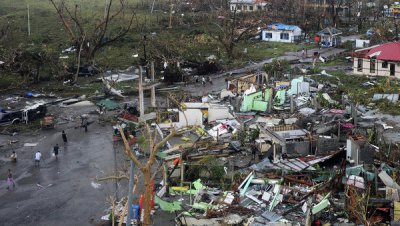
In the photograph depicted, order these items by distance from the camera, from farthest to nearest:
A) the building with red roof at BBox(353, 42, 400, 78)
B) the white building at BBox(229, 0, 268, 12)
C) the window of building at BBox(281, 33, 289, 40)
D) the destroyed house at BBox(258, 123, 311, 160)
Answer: the white building at BBox(229, 0, 268, 12) → the window of building at BBox(281, 33, 289, 40) → the building with red roof at BBox(353, 42, 400, 78) → the destroyed house at BBox(258, 123, 311, 160)

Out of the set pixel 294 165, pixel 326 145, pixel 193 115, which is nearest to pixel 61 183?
pixel 193 115

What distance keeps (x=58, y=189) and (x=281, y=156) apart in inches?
267

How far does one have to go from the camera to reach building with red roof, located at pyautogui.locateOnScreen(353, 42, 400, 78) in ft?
90.1

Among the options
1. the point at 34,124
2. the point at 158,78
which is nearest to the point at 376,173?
the point at 34,124

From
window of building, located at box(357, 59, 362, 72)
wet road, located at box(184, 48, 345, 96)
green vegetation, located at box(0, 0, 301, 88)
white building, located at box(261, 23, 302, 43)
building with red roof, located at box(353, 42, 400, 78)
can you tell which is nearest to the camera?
building with red roof, located at box(353, 42, 400, 78)

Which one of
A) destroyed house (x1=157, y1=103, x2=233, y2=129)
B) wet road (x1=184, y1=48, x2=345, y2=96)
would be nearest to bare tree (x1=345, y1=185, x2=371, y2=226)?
destroyed house (x1=157, y1=103, x2=233, y2=129)

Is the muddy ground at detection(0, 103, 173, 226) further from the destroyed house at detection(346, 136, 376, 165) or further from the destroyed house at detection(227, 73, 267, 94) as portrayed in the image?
the destroyed house at detection(227, 73, 267, 94)

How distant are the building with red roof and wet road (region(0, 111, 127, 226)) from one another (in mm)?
14824

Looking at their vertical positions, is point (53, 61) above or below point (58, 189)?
above

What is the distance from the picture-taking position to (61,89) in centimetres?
2939

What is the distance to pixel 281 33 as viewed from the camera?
42.8m

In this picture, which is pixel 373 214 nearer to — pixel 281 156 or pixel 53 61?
pixel 281 156

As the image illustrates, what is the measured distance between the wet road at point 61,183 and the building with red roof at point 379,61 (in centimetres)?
1482

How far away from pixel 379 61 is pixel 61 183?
60.9 ft
